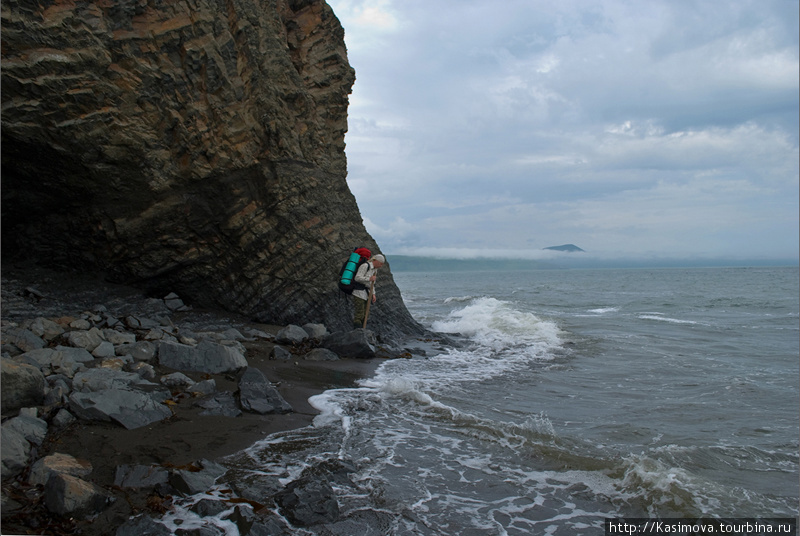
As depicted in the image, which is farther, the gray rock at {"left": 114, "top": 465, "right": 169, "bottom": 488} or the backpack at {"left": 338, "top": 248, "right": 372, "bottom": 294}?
the backpack at {"left": 338, "top": 248, "right": 372, "bottom": 294}

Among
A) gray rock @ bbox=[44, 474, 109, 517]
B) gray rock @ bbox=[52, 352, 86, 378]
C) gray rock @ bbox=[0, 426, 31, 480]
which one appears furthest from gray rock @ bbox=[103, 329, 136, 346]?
gray rock @ bbox=[44, 474, 109, 517]

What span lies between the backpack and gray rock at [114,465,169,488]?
7884mm

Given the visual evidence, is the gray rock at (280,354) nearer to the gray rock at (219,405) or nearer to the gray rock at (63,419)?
the gray rock at (219,405)

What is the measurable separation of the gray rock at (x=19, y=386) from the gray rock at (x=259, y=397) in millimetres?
2236

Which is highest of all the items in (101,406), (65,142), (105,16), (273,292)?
(105,16)

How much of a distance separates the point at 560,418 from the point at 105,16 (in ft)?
34.8

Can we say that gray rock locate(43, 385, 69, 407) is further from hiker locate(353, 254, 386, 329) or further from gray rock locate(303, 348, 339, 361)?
hiker locate(353, 254, 386, 329)

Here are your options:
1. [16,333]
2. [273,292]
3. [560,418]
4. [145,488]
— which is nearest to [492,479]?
[560,418]

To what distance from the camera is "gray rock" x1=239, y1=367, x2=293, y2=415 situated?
6.55 metres

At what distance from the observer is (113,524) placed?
3.77 metres

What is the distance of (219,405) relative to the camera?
6.42 m

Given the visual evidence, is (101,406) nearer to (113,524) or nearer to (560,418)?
(113,524)

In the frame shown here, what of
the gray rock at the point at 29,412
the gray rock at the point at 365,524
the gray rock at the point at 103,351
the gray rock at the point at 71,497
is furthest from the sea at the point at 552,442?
the gray rock at the point at 103,351

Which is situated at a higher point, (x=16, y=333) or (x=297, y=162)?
(x=297, y=162)
